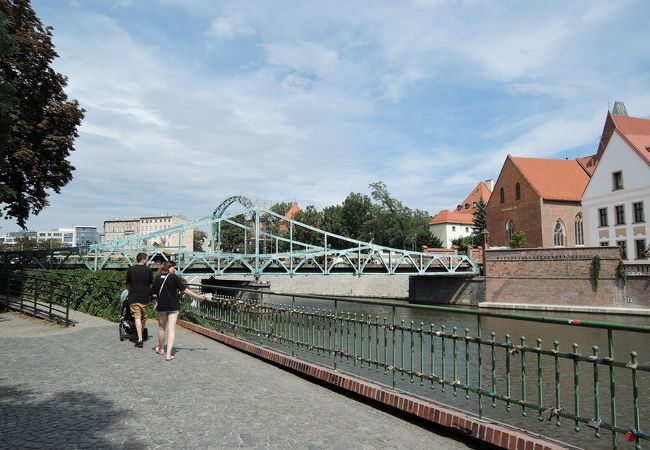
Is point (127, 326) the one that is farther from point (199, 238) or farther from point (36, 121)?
point (199, 238)

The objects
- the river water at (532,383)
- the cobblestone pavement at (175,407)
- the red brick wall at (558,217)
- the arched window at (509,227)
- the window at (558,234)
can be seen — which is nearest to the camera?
the cobblestone pavement at (175,407)

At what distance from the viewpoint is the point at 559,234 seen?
156 ft

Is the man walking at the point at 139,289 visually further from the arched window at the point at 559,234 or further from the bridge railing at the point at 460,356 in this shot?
the arched window at the point at 559,234

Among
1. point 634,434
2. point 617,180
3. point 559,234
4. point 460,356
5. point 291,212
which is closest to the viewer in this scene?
point 634,434

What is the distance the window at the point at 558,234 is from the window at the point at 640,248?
38.6ft

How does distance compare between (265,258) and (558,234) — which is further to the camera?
(558,234)

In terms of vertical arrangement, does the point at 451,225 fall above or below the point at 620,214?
above

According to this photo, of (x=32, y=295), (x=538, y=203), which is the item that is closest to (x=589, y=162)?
(x=538, y=203)

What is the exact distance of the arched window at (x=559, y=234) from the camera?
47162mm

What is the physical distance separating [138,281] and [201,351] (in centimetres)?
164

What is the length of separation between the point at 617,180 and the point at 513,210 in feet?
45.0

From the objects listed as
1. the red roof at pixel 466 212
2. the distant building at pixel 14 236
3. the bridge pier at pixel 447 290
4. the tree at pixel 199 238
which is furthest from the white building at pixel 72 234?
the bridge pier at pixel 447 290

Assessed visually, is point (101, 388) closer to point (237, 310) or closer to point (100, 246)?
point (237, 310)

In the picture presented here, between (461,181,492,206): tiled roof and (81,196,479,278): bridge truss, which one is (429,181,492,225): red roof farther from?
(81,196,479,278): bridge truss
